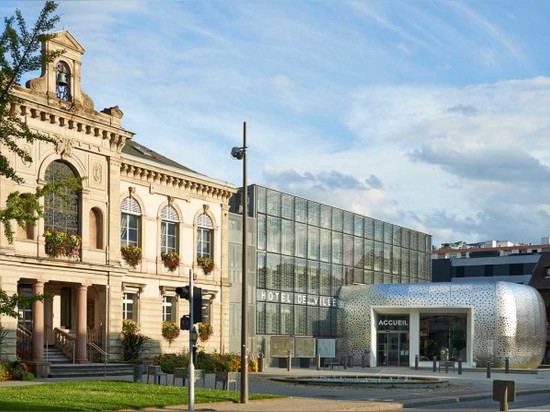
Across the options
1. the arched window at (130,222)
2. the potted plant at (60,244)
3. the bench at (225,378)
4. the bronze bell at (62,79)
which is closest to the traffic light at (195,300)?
the bench at (225,378)

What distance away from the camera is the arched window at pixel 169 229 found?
47.4 meters

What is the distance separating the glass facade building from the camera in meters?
57.1

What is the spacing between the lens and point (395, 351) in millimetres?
66750

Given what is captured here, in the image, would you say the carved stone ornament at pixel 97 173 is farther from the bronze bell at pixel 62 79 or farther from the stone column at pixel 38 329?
the stone column at pixel 38 329

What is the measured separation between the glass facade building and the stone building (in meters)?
6.16

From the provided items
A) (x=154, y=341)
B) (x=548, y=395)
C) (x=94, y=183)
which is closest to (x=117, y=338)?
(x=154, y=341)

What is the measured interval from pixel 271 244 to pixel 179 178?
12.1 metres

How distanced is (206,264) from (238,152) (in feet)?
76.9

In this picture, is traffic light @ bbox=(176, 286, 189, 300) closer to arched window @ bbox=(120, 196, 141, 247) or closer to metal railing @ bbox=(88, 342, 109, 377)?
metal railing @ bbox=(88, 342, 109, 377)

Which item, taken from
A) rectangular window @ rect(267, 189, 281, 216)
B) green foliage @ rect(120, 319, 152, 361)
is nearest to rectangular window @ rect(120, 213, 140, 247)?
green foliage @ rect(120, 319, 152, 361)

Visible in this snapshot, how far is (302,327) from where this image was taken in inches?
2438

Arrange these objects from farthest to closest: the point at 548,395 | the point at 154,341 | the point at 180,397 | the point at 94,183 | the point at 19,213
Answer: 1. the point at 154,341
2. the point at 94,183
3. the point at 548,395
4. the point at 180,397
5. the point at 19,213

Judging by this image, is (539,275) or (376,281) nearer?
(376,281)

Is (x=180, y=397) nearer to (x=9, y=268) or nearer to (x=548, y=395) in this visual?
(x=9, y=268)
